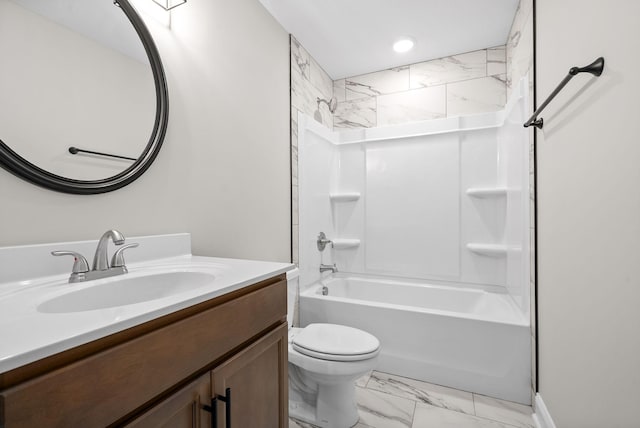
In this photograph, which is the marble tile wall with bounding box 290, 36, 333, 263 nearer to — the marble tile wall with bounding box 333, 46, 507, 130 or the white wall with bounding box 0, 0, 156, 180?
the marble tile wall with bounding box 333, 46, 507, 130

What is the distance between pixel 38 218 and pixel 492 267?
269cm

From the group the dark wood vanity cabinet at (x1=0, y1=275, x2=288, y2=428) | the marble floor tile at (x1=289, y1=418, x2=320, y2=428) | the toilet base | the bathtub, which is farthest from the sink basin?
the bathtub

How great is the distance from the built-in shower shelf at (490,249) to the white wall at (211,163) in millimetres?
1497

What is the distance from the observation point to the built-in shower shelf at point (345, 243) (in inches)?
111

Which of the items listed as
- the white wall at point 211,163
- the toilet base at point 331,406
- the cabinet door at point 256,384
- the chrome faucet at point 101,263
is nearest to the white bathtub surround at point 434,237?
the white wall at point 211,163

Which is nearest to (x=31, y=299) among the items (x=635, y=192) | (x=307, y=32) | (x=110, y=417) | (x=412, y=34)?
(x=110, y=417)

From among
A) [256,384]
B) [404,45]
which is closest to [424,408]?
[256,384]

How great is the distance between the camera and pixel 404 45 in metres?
2.39

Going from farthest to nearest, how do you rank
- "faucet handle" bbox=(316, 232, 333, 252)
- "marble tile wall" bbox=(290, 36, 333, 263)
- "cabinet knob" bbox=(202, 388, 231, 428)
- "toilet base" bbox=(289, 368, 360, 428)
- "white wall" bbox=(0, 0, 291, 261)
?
"faucet handle" bbox=(316, 232, 333, 252) → "marble tile wall" bbox=(290, 36, 333, 263) → "toilet base" bbox=(289, 368, 360, 428) → "white wall" bbox=(0, 0, 291, 261) → "cabinet knob" bbox=(202, 388, 231, 428)

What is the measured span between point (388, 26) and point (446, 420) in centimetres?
250

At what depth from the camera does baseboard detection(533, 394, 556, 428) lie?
1364mm

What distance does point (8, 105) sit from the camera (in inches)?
31.9

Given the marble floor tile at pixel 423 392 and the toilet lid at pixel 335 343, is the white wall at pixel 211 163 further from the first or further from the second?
the marble floor tile at pixel 423 392

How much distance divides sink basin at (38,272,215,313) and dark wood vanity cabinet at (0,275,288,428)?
0.22 meters
